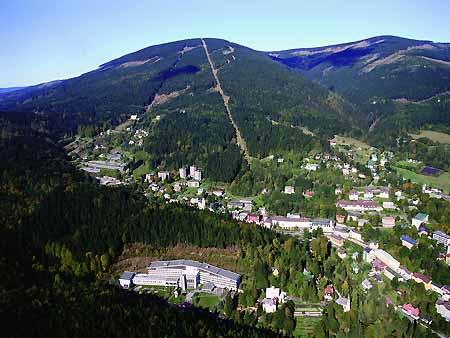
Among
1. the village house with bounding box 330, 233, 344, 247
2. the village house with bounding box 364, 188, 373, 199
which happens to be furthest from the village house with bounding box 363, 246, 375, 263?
the village house with bounding box 364, 188, 373, 199

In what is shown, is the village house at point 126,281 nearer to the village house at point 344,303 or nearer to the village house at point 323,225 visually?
the village house at point 344,303

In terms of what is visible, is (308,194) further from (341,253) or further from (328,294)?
(328,294)

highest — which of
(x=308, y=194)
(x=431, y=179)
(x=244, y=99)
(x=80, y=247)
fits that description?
(x=244, y=99)

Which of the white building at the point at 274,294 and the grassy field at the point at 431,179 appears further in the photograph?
the grassy field at the point at 431,179

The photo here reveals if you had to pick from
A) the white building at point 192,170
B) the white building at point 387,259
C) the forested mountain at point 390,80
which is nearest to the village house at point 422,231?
the white building at point 387,259

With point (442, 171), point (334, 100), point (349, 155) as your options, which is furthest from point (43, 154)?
point (334, 100)

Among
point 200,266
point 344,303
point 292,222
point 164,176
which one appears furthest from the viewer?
point 164,176

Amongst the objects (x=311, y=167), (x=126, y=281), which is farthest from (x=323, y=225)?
(x=126, y=281)
